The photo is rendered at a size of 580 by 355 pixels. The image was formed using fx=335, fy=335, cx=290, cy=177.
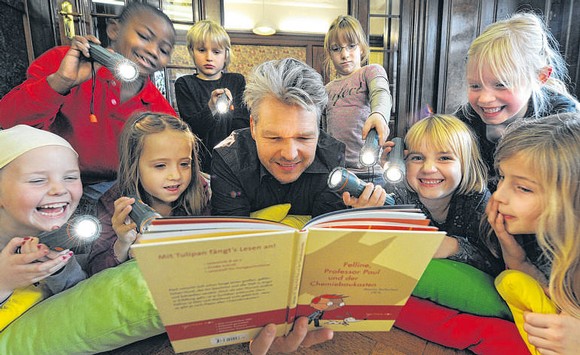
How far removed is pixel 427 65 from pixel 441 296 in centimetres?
234

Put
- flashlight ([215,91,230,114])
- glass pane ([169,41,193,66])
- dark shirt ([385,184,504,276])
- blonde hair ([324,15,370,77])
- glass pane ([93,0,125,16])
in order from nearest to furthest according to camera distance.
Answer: dark shirt ([385,184,504,276]), flashlight ([215,91,230,114]), blonde hair ([324,15,370,77]), glass pane ([93,0,125,16]), glass pane ([169,41,193,66])

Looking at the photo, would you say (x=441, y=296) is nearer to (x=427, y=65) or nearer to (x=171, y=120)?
(x=171, y=120)

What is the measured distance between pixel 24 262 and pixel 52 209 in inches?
6.9

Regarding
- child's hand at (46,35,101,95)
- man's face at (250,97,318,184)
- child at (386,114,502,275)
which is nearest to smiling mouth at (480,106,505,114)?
child at (386,114,502,275)

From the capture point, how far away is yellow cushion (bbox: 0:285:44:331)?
2.71 ft

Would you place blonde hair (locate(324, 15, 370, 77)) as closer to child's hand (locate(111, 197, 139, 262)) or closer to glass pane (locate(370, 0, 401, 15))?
child's hand (locate(111, 197, 139, 262))

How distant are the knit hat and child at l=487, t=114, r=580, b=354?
3.90ft

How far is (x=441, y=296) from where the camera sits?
0.93 metres

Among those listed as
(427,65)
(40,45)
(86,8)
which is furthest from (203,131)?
(427,65)

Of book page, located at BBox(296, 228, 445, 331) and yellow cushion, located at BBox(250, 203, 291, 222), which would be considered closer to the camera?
book page, located at BBox(296, 228, 445, 331)

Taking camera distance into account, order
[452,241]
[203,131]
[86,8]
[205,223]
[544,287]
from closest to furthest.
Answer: [205,223]
[544,287]
[452,241]
[203,131]
[86,8]

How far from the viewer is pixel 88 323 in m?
0.80

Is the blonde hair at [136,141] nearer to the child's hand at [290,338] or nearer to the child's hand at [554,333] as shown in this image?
the child's hand at [290,338]

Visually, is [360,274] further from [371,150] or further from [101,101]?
[101,101]
